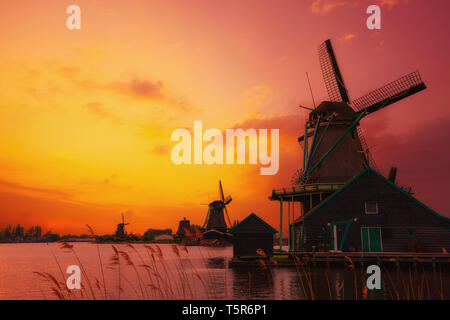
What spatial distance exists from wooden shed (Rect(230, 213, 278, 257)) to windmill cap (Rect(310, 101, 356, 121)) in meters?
14.1

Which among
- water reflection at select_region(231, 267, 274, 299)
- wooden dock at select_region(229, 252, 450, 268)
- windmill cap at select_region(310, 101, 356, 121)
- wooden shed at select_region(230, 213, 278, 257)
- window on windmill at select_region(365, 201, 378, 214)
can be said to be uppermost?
windmill cap at select_region(310, 101, 356, 121)

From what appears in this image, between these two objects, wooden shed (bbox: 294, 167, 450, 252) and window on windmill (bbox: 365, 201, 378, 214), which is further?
window on windmill (bbox: 365, 201, 378, 214)

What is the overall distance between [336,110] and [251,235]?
1639 cm

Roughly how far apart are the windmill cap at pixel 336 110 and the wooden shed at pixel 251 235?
1406cm

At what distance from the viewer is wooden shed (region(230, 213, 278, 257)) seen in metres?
35.2

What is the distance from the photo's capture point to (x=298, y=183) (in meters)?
40.0

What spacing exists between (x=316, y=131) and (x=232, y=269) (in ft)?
56.0

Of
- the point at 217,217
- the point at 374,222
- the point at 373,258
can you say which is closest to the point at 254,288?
the point at 373,258

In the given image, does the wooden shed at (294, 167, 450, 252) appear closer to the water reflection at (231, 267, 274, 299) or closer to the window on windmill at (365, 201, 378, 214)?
the window on windmill at (365, 201, 378, 214)

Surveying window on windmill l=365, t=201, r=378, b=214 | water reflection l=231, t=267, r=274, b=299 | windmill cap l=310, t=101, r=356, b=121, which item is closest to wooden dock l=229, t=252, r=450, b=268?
water reflection l=231, t=267, r=274, b=299

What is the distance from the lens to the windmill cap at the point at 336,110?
133 feet

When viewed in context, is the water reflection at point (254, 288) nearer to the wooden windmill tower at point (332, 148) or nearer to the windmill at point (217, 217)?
the wooden windmill tower at point (332, 148)
